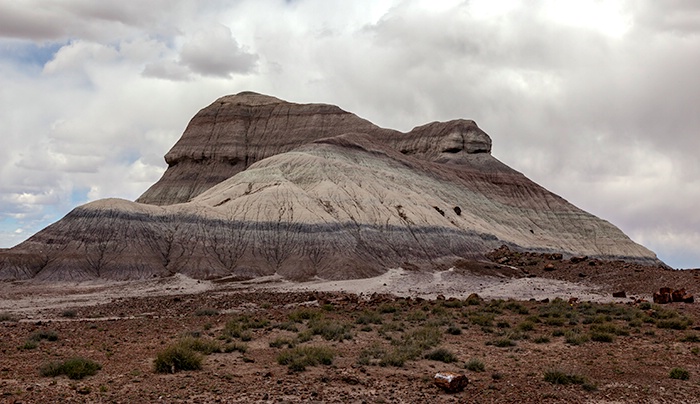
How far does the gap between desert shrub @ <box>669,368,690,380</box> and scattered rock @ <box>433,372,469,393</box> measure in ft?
21.6

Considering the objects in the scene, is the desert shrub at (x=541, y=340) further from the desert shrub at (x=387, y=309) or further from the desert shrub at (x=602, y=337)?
the desert shrub at (x=387, y=309)

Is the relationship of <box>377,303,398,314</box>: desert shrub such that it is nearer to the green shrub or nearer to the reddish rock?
the green shrub

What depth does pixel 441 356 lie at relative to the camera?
20.2 meters

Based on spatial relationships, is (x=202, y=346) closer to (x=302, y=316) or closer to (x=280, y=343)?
(x=280, y=343)

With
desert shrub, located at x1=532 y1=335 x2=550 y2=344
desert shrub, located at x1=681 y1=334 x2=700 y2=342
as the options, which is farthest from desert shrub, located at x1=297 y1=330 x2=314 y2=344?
desert shrub, located at x1=681 y1=334 x2=700 y2=342

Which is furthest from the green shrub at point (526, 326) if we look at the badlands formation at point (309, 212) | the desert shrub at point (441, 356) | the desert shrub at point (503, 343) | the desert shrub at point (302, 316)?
the badlands formation at point (309, 212)

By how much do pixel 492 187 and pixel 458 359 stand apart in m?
80.6

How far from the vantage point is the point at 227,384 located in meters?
16.3

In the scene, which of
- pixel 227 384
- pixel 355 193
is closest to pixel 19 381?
pixel 227 384

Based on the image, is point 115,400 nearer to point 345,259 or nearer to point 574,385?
point 574,385

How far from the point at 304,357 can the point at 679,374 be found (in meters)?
10.9

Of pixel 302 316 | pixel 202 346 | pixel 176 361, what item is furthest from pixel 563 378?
pixel 302 316

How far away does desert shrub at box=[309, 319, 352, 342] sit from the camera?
77.8 ft

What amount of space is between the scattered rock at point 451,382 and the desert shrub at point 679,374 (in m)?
6.58
